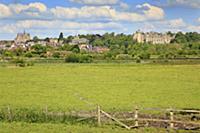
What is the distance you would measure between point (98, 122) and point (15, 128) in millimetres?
5604

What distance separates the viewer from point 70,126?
2772 cm

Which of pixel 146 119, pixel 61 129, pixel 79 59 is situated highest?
pixel 146 119

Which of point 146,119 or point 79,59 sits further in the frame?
point 79,59

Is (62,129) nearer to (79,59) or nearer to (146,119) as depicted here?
(146,119)

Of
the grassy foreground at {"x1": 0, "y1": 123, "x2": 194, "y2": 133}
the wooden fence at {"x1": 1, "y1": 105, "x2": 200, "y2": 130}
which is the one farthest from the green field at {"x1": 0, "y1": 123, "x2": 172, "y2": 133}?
the wooden fence at {"x1": 1, "y1": 105, "x2": 200, "y2": 130}

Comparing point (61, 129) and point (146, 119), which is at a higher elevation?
point (146, 119)

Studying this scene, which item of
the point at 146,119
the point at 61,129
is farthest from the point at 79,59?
the point at 146,119

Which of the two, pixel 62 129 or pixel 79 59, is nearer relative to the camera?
pixel 62 129

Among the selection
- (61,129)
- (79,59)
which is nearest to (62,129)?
(61,129)

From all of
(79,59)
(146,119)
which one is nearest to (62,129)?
(146,119)

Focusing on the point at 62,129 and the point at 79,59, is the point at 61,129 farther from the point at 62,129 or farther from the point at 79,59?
Answer: the point at 79,59

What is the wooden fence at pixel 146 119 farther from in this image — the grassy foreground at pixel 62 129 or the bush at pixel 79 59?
the bush at pixel 79 59

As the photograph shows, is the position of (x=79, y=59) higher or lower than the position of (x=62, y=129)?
lower

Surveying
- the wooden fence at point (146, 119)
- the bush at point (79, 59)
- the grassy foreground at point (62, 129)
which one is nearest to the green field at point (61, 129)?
the grassy foreground at point (62, 129)
